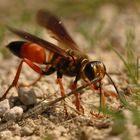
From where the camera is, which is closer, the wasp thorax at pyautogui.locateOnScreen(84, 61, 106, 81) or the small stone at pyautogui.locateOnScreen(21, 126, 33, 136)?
the small stone at pyautogui.locateOnScreen(21, 126, 33, 136)

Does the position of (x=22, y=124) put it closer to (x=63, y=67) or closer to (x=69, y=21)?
(x=63, y=67)

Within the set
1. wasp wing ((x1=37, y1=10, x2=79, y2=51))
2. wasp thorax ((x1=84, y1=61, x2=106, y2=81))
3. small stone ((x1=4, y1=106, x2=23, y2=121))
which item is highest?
wasp wing ((x1=37, y1=10, x2=79, y2=51))

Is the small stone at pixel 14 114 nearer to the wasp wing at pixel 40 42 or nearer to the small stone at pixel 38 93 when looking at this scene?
the small stone at pixel 38 93

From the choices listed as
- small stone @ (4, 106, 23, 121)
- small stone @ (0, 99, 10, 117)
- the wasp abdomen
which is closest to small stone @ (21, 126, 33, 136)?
small stone @ (4, 106, 23, 121)

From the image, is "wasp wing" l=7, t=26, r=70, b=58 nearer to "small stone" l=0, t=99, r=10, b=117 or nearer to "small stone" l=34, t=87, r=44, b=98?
"small stone" l=34, t=87, r=44, b=98

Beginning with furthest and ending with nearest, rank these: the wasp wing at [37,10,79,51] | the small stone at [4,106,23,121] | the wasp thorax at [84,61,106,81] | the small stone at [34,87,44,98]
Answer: the wasp wing at [37,10,79,51], the small stone at [34,87,44,98], the wasp thorax at [84,61,106,81], the small stone at [4,106,23,121]

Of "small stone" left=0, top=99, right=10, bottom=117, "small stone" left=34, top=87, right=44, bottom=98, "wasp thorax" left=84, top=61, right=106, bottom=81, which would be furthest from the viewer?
"small stone" left=34, top=87, right=44, bottom=98

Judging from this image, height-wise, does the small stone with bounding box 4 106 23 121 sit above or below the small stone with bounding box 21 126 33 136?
above
